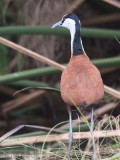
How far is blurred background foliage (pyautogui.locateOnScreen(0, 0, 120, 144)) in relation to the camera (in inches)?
138

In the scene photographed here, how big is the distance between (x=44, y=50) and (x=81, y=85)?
1716 millimetres

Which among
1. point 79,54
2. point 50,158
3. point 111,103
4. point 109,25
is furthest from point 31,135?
point 109,25

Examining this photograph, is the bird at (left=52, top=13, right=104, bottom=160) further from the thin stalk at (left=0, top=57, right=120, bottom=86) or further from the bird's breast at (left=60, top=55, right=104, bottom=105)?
the thin stalk at (left=0, top=57, right=120, bottom=86)

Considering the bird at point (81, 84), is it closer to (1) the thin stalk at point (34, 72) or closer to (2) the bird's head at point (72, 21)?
(2) the bird's head at point (72, 21)

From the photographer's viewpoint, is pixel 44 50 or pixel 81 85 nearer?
pixel 81 85

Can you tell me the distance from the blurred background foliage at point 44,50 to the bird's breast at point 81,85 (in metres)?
1.45

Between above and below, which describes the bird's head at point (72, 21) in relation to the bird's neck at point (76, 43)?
above

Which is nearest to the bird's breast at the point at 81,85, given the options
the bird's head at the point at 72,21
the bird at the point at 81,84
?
the bird at the point at 81,84

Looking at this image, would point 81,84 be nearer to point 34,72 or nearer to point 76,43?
point 76,43

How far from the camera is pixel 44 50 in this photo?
3.59 metres

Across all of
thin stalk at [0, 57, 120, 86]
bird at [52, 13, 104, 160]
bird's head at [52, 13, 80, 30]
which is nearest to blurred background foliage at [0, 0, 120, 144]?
thin stalk at [0, 57, 120, 86]

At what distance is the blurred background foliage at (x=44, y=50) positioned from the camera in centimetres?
351

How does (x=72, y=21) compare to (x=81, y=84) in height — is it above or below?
above

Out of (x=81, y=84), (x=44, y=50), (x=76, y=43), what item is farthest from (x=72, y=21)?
(x=44, y=50)
